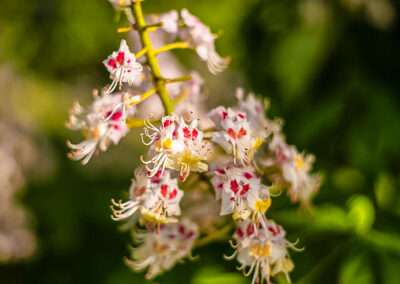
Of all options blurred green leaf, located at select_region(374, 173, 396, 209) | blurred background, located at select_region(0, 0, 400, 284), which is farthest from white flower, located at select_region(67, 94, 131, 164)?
blurred green leaf, located at select_region(374, 173, 396, 209)

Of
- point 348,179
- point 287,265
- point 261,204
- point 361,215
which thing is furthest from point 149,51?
point 348,179

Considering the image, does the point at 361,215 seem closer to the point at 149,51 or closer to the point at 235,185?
the point at 235,185

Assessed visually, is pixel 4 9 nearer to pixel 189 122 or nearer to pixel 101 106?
pixel 101 106

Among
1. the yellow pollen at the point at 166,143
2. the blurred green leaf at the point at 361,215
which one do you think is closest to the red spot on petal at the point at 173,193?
the yellow pollen at the point at 166,143

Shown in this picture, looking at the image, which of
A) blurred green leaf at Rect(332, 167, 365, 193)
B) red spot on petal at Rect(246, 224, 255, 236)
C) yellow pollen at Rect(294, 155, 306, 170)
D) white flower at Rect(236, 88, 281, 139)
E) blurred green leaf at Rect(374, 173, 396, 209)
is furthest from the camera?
blurred green leaf at Rect(332, 167, 365, 193)

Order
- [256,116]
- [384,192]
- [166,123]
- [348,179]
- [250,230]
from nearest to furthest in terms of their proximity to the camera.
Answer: [166,123] < [250,230] < [256,116] < [384,192] < [348,179]

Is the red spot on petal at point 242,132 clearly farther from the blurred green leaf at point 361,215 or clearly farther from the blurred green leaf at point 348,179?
the blurred green leaf at point 348,179

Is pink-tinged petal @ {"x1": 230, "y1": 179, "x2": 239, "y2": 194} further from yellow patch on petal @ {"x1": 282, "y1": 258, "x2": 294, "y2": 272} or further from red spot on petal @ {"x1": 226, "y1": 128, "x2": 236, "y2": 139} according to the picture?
yellow patch on petal @ {"x1": 282, "y1": 258, "x2": 294, "y2": 272}

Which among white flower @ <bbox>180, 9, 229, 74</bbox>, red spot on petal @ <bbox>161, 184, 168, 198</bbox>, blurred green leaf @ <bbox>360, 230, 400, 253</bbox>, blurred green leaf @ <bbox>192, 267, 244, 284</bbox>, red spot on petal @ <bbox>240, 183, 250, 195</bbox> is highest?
white flower @ <bbox>180, 9, 229, 74</bbox>
